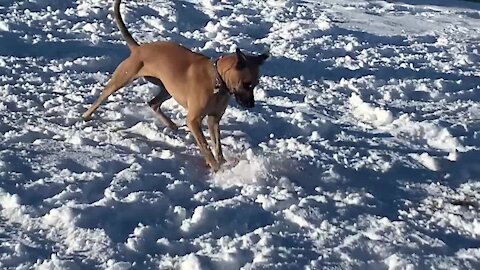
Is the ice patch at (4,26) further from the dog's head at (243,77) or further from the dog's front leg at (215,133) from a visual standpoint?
the dog's head at (243,77)

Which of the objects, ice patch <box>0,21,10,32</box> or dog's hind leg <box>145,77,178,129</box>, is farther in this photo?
ice patch <box>0,21,10,32</box>

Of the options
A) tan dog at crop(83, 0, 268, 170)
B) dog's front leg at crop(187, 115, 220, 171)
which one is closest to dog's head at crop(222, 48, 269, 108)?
tan dog at crop(83, 0, 268, 170)

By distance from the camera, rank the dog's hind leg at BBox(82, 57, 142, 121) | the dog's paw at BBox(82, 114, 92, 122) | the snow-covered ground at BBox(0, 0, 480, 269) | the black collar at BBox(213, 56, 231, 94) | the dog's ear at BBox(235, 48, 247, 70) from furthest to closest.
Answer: the dog's paw at BBox(82, 114, 92, 122) < the dog's hind leg at BBox(82, 57, 142, 121) < the black collar at BBox(213, 56, 231, 94) < the dog's ear at BBox(235, 48, 247, 70) < the snow-covered ground at BBox(0, 0, 480, 269)

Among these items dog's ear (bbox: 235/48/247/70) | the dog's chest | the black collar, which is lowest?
the dog's chest

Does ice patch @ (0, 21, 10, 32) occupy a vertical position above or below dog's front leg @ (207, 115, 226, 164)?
below

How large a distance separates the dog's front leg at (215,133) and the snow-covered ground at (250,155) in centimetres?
13

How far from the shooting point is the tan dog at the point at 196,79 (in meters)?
5.65

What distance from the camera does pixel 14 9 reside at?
31.3 feet

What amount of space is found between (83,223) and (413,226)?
204 cm

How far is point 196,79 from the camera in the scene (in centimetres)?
597

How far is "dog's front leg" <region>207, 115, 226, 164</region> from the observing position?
609 centimetres

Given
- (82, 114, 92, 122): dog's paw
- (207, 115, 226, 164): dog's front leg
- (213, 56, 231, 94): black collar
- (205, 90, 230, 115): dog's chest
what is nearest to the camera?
(213, 56, 231, 94): black collar

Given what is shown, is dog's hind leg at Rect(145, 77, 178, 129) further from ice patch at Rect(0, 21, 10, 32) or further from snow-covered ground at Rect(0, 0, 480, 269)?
ice patch at Rect(0, 21, 10, 32)

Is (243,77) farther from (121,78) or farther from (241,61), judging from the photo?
(121,78)
